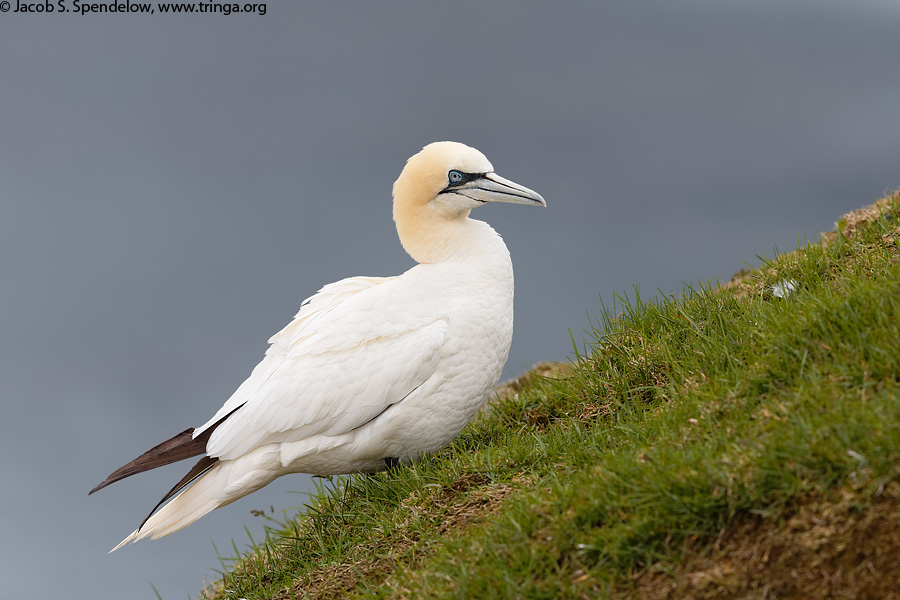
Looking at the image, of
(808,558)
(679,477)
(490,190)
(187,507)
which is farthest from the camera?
(490,190)

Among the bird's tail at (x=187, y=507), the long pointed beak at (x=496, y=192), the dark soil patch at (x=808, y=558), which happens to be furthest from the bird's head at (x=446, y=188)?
the dark soil patch at (x=808, y=558)

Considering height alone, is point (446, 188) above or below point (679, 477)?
above

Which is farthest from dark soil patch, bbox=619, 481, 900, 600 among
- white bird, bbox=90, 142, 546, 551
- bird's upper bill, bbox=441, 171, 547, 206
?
bird's upper bill, bbox=441, 171, 547, 206

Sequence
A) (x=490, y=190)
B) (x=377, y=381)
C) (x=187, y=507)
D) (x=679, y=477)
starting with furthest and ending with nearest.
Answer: (x=490, y=190) → (x=187, y=507) → (x=377, y=381) → (x=679, y=477)

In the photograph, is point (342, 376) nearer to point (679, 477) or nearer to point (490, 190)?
point (490, 190)

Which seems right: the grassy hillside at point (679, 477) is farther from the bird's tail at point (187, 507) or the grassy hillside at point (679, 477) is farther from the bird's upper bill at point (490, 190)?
the bird's upper bill at point (490, 190)

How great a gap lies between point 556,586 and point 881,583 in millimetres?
1560

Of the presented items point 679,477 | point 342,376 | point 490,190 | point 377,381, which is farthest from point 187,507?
point 679,477

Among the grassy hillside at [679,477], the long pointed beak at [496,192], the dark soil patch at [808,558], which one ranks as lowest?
the dark soil patch at [808,558]

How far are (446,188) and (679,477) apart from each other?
3.63 m

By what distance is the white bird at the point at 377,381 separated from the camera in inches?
261

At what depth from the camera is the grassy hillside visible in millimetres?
4074

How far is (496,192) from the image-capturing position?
23.7 ft

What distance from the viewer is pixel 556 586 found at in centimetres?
445
